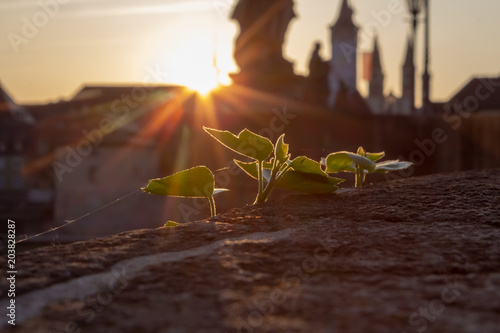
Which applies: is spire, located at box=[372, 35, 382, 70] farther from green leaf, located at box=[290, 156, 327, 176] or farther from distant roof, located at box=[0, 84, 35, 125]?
green leaf, located at box=[290, 156, 327, 176]

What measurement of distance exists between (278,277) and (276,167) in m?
0.65

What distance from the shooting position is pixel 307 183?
5.14ft

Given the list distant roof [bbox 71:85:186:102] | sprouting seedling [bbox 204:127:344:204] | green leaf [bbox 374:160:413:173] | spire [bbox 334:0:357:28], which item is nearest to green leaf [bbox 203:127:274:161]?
sprouting seedling [bbox 204:127:344:204]

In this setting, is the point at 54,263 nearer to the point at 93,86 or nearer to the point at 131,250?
the point at 131,250

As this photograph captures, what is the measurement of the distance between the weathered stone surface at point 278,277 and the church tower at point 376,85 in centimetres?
7312

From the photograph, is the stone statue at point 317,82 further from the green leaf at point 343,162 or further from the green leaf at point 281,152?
the green leaf at point 281,152

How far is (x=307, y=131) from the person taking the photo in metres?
8.31

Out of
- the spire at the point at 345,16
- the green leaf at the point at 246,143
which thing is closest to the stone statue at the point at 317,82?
the green leaf at the point at 246,143

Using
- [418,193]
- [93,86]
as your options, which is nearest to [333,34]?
[93,86]

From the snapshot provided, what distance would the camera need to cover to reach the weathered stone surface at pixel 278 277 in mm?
676

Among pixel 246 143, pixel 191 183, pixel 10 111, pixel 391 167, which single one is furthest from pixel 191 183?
pixel 10 111

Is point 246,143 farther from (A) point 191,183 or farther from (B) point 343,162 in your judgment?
(B) point 343,162

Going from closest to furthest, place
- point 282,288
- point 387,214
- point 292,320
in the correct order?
point 292,320, point 282,288, point 387,214

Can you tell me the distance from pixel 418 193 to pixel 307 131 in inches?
262
